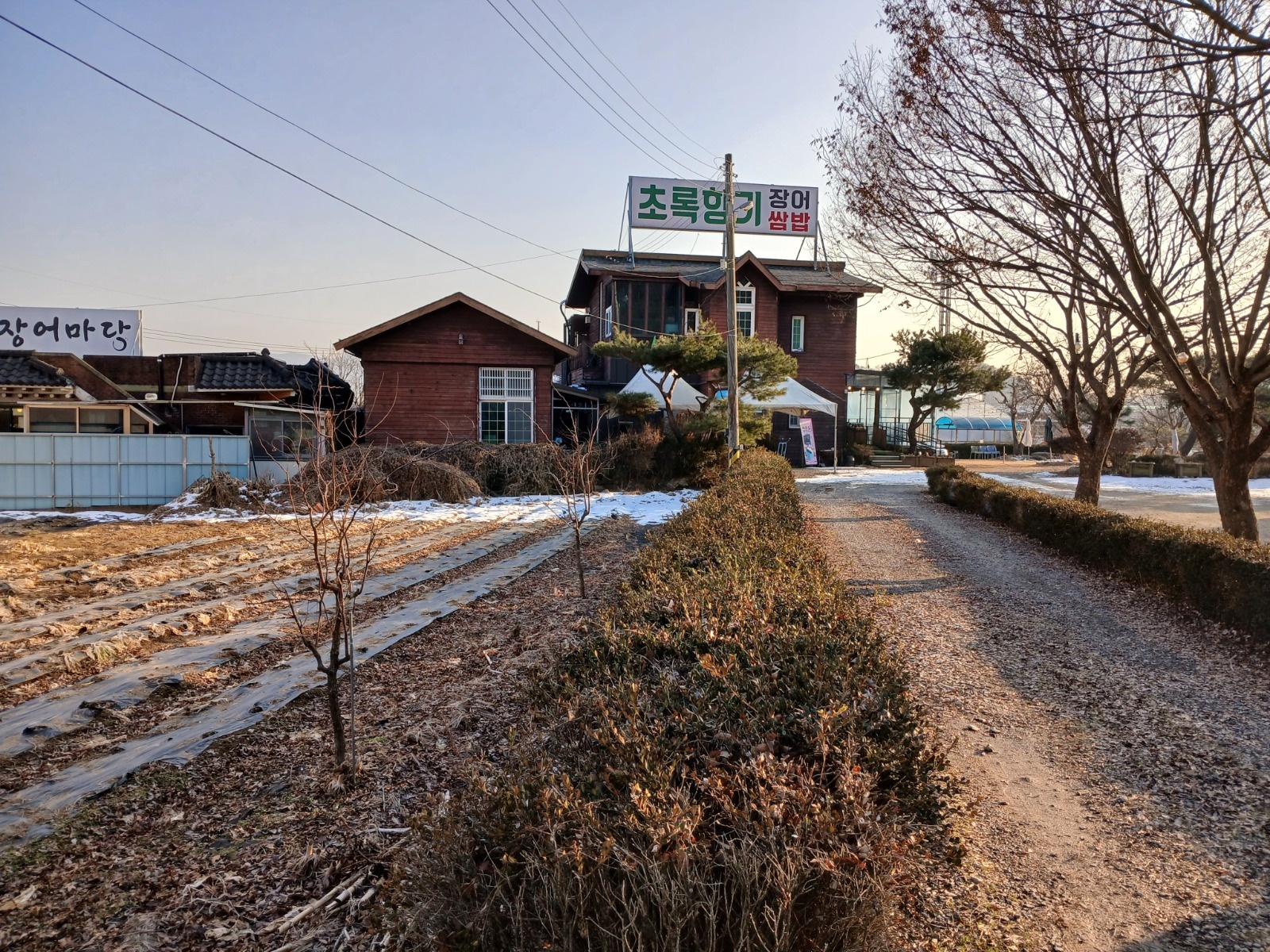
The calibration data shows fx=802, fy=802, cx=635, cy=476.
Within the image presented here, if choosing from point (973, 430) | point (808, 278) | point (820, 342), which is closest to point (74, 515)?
point (820, 342)

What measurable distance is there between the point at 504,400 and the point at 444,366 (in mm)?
1987

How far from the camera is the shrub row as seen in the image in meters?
1.94

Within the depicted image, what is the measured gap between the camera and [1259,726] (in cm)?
482

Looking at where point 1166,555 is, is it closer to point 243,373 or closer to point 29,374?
point 243,373

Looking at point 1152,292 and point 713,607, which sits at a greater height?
point 1152,292

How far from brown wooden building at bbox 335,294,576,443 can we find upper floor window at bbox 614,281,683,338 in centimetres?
845

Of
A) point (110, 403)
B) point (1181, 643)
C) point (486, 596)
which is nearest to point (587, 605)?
point (486, 596)

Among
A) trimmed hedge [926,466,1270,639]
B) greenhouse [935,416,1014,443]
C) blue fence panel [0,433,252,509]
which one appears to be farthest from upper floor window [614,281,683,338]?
greenhouse [935,416,1014,443]

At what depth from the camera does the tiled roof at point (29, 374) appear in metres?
18.3

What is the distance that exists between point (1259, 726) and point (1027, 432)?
56.2 meters

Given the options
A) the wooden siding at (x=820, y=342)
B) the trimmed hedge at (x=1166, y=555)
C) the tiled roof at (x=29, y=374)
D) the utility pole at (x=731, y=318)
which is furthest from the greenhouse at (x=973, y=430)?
the tiled roof at (x=29, y=374)

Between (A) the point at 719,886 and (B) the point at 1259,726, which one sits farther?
(B) the point at 1259,726

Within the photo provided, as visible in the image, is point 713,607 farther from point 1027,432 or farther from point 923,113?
point 1027,432

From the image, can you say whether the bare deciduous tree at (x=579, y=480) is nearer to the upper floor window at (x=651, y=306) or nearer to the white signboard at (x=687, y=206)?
the upper floor window at (x=651, y=306)
